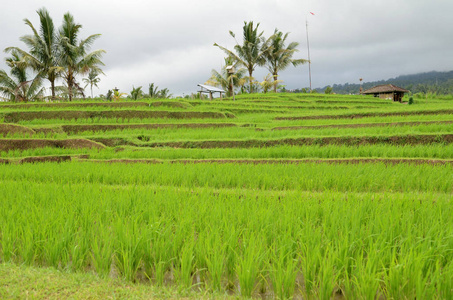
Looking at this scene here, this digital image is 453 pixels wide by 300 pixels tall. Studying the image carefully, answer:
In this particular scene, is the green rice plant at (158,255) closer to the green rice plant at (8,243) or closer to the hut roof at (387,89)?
the green rice plant at (8,243)

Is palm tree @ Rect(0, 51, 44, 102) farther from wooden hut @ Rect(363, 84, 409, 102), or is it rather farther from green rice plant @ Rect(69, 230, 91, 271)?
wooden hut @ Rect(363, 84, 409, 102)

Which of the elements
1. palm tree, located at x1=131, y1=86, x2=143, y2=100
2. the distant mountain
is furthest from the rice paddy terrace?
the distant mountain

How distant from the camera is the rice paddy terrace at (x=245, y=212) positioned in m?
1.59

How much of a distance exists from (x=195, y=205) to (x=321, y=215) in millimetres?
1068

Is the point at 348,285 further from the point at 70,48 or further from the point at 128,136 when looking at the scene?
the point at 70,48

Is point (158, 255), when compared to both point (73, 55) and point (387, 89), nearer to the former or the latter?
point (73, 55)

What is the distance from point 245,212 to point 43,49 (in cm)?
1912

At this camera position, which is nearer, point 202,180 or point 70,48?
point 202,180

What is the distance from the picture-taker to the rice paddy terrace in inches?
62.5

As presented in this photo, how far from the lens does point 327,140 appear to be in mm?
6512

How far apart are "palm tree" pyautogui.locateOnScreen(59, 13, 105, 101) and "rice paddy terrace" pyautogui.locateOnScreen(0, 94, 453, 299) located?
35.0 feet

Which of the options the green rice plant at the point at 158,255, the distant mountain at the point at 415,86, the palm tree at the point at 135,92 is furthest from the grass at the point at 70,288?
the distant mountain at the point at 415,86

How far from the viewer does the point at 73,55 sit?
17.4 m

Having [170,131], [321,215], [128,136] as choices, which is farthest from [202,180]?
[170,131]
